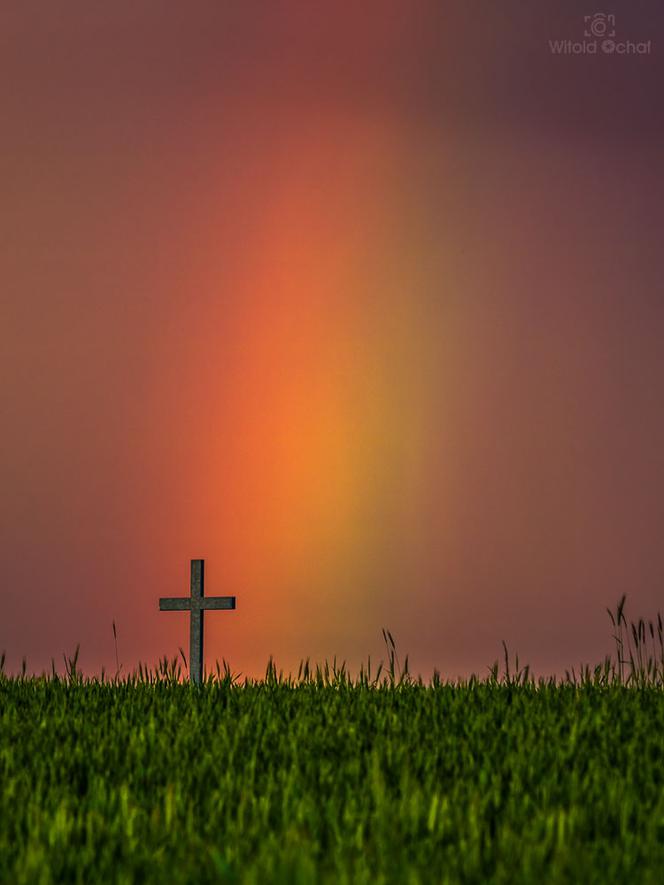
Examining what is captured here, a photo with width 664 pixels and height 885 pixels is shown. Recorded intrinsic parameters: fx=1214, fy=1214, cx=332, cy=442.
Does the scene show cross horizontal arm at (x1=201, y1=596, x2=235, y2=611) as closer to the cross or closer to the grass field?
the cross

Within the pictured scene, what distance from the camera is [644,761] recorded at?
25.9 feet

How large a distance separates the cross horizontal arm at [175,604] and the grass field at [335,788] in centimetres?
386

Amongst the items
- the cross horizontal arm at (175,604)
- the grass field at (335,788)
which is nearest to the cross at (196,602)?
the cross horizontal arm at (175,604)

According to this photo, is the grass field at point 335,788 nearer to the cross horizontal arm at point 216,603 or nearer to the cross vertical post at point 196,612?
the cross vertical post at point 196,612

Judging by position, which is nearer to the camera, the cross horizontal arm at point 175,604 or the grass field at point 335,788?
the grass field at point 335,788

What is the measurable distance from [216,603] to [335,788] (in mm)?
8129

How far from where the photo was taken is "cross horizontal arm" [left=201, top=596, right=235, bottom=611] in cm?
1495

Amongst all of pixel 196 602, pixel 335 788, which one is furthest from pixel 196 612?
pixel 335 788

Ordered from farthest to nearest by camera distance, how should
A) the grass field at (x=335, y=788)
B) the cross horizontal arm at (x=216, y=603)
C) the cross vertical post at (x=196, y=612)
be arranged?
the cross horizontal arm at (x=216, y=603) → the cross vertical post at (x=196, y=612) → the grass field at (x=335, y=788)

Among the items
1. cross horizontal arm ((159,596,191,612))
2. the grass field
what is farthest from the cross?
the grass field

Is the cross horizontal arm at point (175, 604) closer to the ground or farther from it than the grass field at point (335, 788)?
farther from it

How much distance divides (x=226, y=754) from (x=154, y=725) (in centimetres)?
99

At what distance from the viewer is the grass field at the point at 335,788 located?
18.1ft

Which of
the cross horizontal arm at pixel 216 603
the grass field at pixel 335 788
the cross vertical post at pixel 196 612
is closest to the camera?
the grass field at pixel 335 788
